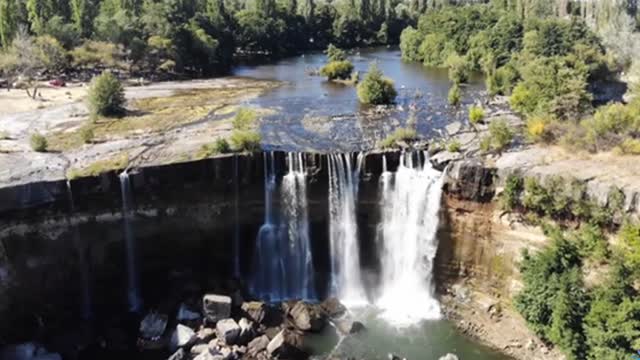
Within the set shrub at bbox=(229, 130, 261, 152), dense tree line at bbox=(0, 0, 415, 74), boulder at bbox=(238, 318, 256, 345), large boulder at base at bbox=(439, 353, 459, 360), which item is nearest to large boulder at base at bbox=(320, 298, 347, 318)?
boulder at bbox=(238, 318, 256, 345)

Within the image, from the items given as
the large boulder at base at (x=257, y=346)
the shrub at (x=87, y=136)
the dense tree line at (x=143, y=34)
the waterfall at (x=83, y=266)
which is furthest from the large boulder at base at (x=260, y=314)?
the dense tree line at (x=143, y=34)

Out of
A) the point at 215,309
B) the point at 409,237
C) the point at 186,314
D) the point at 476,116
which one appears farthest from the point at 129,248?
the point at 476,116

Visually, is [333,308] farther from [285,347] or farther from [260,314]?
[285,347]

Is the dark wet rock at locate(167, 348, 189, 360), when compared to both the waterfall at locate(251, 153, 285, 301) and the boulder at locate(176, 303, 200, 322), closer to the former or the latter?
the boulder at locate(176, 303, 200, 322)

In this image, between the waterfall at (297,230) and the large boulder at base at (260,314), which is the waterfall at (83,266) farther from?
the waterfall at (297,230)

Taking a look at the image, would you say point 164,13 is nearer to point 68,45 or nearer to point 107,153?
point 68,45

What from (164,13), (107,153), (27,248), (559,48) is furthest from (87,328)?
(559,48)
